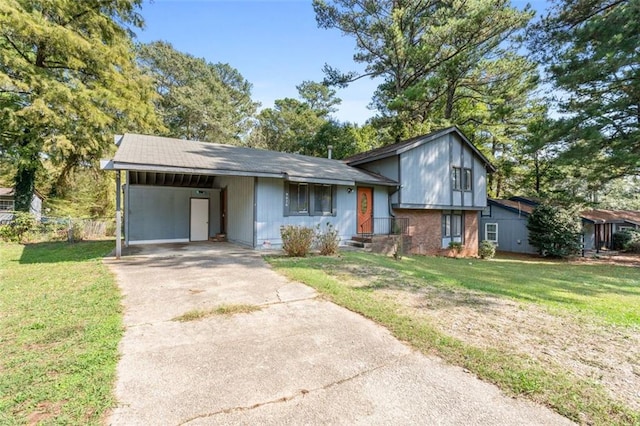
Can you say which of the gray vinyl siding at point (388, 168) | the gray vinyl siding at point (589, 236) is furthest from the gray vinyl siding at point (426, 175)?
the gray vinyl siding at point (589, 236)

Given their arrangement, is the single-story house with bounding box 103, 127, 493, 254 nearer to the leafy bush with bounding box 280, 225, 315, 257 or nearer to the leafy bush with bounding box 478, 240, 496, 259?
the leafy bush with bounding box 478, 240, 496, 259

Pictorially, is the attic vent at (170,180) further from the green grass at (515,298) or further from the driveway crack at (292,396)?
the driveway crack at (292,396)

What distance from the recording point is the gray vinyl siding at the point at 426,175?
47.5 feet

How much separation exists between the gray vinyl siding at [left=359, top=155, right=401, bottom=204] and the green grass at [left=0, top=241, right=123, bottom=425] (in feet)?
37.3

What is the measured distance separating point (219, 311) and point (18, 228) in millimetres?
14853

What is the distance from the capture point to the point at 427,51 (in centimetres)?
1911

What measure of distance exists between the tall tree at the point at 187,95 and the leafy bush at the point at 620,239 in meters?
32.1

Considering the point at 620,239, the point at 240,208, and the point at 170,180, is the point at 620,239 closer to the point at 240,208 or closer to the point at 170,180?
the point at 240,208

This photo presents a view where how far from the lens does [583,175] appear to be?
1919 centimetres

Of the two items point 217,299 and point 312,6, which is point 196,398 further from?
point 312,6

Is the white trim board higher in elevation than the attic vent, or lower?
lower

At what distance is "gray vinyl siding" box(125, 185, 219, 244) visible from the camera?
12.5 m

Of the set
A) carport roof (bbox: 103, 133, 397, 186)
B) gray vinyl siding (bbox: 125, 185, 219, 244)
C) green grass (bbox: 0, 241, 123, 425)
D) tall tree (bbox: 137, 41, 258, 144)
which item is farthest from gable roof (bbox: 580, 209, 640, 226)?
tall tree (bbox: 137, 41, 258, 144)

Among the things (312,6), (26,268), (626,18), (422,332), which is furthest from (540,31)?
(26,268)
